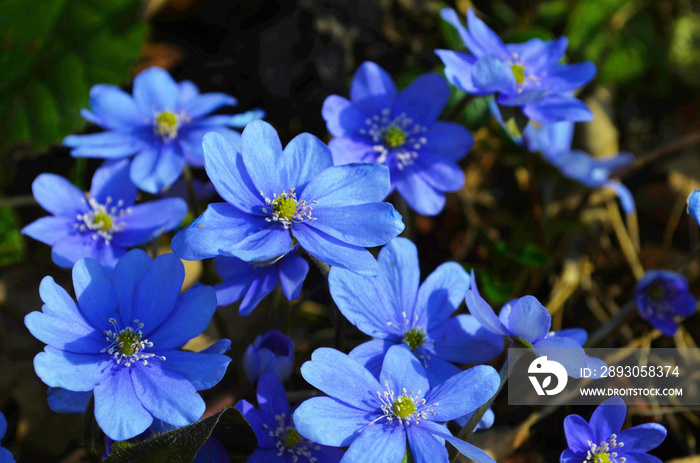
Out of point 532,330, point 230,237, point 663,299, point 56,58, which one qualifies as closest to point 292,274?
point 230,237

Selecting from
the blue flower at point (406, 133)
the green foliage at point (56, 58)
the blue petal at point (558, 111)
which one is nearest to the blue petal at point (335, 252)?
the blue flower at point (406, 133)

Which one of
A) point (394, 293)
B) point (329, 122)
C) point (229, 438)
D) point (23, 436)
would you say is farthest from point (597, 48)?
point (23, 436)

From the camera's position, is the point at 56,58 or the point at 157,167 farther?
the point at 56,58

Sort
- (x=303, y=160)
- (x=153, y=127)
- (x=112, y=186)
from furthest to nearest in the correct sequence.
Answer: (x=153, y=127), (x=112, y=186), (x=303, y=160)

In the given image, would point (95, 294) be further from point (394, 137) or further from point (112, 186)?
point (394, 137)

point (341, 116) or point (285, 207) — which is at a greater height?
point (341, 116)

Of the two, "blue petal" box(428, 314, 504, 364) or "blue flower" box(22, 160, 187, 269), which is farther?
"blue flower" box(22, 160, 187, 269)

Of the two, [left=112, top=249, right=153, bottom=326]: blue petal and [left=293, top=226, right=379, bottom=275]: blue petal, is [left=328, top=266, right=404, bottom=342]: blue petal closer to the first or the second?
[left=293, top=226, right=379, bottom=275]: blue petal

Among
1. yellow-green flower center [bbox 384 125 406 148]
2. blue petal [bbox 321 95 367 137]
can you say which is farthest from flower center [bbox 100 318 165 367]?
yellow-green flower center [bbox 384 125 406 148]
